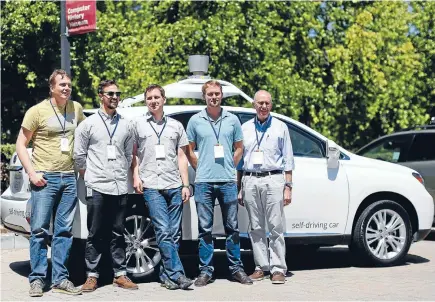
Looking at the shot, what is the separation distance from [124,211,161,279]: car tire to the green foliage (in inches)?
482

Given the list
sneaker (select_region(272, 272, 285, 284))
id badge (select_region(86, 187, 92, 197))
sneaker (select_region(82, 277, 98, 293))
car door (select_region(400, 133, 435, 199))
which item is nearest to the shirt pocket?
sneaker (select_region(272, 272, 285, 284))

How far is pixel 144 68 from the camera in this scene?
22.2m

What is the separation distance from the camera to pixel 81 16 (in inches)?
482

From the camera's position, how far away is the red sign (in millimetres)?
12164

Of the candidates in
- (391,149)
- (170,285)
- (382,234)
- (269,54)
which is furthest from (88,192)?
(269,54)

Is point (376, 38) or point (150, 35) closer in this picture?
point (150, 35)

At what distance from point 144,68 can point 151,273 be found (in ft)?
47.3

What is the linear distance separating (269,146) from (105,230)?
1803 mm

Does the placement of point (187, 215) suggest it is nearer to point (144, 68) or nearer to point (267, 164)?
point (267, 164)

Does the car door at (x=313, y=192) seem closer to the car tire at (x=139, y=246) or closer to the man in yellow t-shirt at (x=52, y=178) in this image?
the car tire at (x=139, y=246)

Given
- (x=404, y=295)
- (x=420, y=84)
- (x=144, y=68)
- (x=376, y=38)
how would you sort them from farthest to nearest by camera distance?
1. (x=420, y=84)
2. (x=376, y=38)
3. (x=144, y=68)
4. (x=404, y=295)

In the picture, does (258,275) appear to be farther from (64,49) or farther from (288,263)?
(64,49)

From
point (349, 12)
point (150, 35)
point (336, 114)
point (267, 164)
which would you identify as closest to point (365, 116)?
point (336, 114)

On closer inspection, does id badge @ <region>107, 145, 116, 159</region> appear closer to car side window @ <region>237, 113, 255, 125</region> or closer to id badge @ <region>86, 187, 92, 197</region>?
id badge @ <region>86, 187, 92, 197</region>
